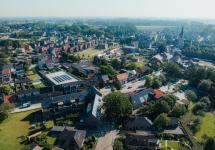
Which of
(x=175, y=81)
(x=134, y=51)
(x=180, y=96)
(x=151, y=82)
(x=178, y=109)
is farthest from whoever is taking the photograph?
(x=134, y=51)

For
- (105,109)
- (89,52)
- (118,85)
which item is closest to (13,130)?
(105,109)

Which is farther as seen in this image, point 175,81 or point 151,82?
point 175,81

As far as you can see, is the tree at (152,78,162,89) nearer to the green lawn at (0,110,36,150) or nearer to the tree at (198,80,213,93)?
the tree at (198,80,213,93)

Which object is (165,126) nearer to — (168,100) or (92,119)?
(168,100)

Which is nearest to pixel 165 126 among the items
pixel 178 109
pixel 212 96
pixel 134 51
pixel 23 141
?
pixel 178 109

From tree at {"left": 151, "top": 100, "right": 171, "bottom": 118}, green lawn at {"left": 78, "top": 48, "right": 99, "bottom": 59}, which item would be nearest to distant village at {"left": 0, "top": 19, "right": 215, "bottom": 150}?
tree at {"left": 151, "top": 100, "right": 171, "bottom": 118}

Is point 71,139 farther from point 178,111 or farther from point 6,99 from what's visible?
point 6,99

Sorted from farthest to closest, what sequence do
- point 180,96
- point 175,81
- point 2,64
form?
point 2,64 < point 175,81 < point 180,96
